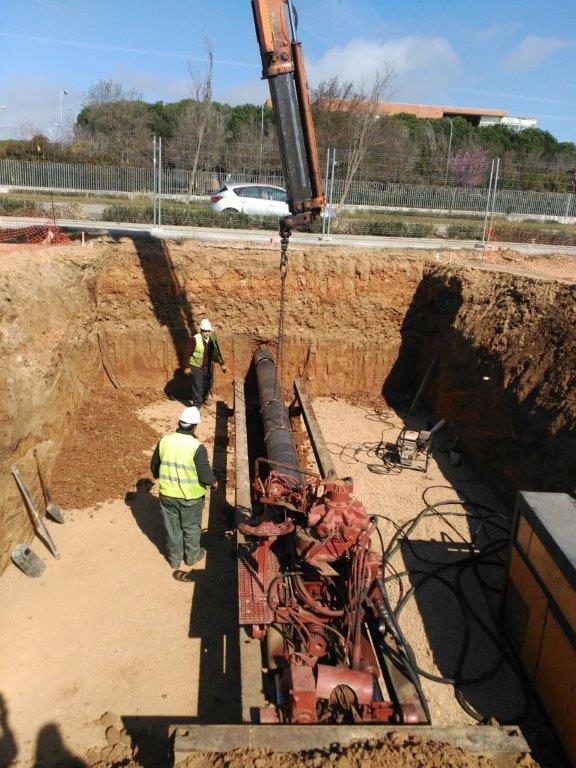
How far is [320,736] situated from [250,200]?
1792 centimetres

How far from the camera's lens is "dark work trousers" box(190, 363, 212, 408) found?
33.1 feet

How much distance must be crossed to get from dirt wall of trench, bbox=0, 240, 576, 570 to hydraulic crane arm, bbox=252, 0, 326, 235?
392 cm

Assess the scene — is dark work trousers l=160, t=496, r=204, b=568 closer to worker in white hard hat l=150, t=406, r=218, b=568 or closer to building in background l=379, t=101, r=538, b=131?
worker in white hard hat l=150, t=406, r=218, b=568

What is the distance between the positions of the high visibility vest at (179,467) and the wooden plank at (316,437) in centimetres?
151

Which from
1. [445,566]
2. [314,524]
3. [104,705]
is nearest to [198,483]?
[314,524]

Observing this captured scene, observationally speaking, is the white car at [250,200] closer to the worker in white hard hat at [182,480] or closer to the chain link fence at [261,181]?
the chain link fence at [261,181]

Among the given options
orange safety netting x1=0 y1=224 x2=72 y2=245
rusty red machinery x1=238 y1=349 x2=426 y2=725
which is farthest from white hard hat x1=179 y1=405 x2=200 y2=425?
orange safety netting x1=0 y1=224 x2=72 y2=245

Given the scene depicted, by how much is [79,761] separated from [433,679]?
3006 mm

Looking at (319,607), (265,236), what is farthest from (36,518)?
(265,236)

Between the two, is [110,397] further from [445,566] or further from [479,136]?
[479,136]

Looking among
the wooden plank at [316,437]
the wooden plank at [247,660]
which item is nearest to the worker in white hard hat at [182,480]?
the wooden plank at [247,660]

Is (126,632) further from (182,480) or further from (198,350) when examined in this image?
(198,350)

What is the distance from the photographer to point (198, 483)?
6121 mm

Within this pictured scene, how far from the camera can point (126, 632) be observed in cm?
559
